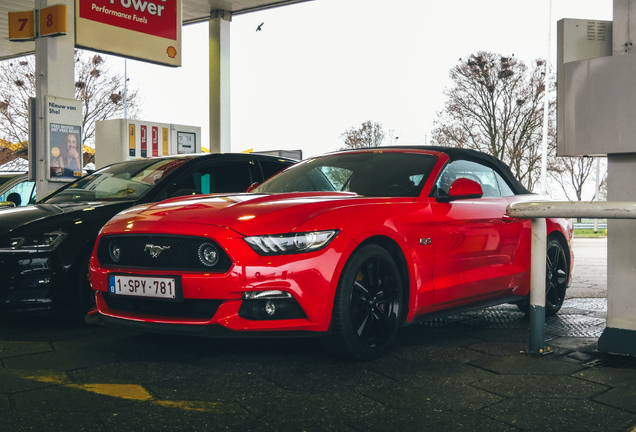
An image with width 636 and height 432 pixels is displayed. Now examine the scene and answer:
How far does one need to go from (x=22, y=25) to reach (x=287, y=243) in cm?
763

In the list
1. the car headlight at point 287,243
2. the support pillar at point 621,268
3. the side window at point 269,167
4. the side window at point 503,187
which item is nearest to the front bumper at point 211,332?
the car headlight at point 287,243

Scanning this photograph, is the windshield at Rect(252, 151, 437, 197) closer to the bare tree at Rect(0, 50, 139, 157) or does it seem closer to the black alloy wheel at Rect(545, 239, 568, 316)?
the black alloy wheel at Rect(545, 239, 568, 316)

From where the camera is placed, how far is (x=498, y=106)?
33438mm

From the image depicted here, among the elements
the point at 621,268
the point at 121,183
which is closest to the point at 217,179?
the point at 121,183

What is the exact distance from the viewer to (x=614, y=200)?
167 inches

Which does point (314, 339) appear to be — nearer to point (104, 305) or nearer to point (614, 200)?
point (104, 305)

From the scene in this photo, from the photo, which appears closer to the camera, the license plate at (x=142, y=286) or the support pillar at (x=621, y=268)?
the license plate at (x=142, y=286)

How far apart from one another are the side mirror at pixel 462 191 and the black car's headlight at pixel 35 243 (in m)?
2.87

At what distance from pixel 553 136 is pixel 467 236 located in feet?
97.8

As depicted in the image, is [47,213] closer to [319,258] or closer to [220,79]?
[319,258]

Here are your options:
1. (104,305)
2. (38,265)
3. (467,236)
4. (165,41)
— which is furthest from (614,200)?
(165,41)

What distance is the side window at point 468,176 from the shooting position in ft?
16.7

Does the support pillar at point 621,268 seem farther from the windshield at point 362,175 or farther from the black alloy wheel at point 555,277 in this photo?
the black alloy wheel at point 555,277

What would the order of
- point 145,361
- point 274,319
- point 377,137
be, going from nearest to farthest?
point 274,319, point 145,361, point 377,137
